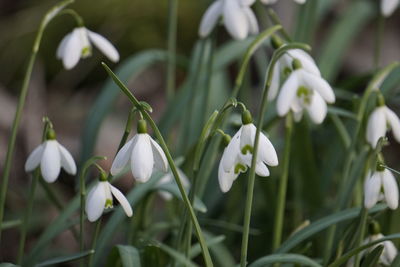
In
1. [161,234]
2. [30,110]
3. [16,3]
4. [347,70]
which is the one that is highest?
[16,3]

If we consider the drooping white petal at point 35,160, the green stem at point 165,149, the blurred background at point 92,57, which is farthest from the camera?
the blurred background at point 92,57

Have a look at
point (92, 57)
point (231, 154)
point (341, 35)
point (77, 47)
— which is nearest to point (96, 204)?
point (231, 154)

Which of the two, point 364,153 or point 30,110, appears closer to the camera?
point 364,153

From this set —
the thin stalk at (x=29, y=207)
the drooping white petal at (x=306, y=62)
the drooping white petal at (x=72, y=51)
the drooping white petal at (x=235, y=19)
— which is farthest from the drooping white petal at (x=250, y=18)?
the thin stalk at (x=29, y=207)

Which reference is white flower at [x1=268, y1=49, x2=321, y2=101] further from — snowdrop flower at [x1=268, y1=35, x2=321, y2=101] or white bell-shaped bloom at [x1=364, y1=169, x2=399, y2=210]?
white bell-shaped bloom at [x1=364, y1=169, x2=399, y2=210]

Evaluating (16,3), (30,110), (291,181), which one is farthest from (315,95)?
(16,3)

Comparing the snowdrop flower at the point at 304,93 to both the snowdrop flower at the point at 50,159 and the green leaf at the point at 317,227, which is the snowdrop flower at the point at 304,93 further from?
the snowdrop flower at the point at 50,159

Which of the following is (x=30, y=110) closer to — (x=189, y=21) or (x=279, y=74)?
(x=189, y=21)

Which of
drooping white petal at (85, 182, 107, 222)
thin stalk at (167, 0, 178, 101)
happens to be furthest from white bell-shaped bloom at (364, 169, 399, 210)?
thin stalk at (167, 0, 178, 101)
